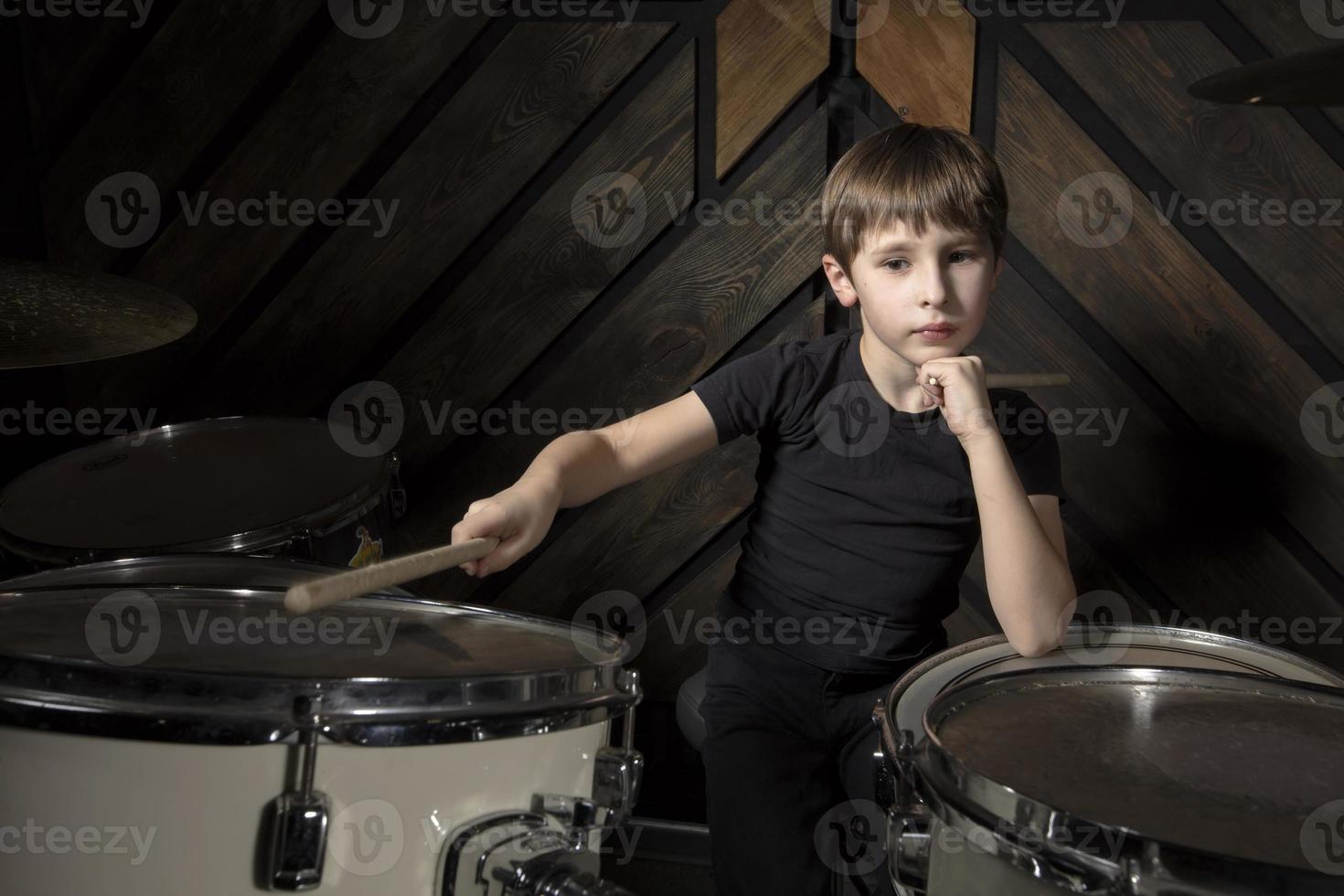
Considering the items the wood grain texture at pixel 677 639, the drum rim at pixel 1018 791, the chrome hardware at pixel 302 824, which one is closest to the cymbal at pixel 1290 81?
the drum rim at pixel 1018 791

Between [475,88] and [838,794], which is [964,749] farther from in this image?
[475,88]

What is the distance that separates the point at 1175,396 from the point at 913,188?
2.24 feet

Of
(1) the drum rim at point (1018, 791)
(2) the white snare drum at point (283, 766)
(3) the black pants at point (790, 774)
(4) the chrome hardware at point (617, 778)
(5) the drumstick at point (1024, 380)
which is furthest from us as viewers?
(5) the drumstick at point (1024, 380)

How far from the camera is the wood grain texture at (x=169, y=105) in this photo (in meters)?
1.82

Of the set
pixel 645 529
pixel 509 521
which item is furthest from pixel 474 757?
pixel 645 529

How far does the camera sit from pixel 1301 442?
1616mm

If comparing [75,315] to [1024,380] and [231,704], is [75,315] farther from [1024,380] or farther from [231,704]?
[1024,380]

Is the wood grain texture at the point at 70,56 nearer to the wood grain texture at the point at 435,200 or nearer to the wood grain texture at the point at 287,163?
Answer: the wood grain texture at the point at 287,163

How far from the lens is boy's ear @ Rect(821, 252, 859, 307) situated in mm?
1299

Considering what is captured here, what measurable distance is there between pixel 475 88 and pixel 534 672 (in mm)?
1218

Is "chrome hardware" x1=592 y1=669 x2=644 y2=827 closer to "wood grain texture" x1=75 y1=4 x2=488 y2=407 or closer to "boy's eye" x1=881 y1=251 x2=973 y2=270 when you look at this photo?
"boy's eye" x1=881 y1=251 x2=973 y2=270

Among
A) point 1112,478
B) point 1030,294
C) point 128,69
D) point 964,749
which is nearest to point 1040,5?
point 1030,294

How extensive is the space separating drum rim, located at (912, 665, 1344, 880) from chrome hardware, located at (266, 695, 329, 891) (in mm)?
400

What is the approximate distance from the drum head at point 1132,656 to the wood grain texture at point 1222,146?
2.33 ft
